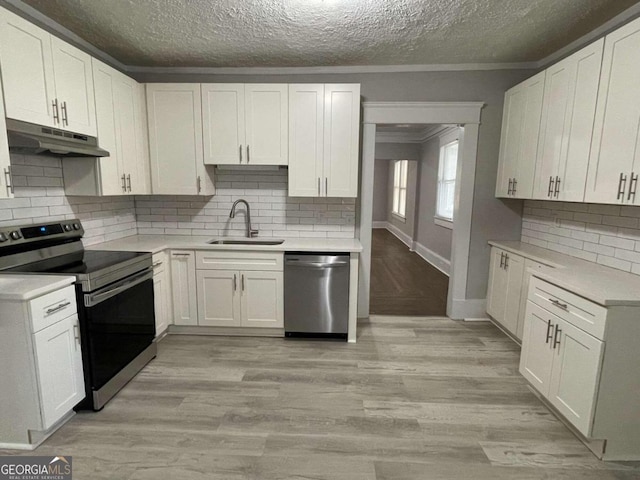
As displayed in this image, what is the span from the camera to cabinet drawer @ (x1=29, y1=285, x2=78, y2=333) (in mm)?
1721

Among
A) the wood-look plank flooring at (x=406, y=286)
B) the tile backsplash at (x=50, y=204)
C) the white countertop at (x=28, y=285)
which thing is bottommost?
the wood-look plank flooring at (x=406, y=286)

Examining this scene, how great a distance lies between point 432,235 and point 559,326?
467 centimetres

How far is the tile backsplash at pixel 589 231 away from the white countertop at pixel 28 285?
364 centimetres

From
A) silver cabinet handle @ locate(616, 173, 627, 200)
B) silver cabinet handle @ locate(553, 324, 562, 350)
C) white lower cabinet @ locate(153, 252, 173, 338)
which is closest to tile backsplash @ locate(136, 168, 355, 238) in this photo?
white lower cabinet @ locate(153, 252, 173, 338)

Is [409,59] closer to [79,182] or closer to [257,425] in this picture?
[79,182]

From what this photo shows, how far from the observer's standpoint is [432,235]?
6.55 meters

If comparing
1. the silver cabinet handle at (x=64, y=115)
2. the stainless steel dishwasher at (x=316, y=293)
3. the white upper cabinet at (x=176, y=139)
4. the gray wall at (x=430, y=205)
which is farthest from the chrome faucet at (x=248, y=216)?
the gray wall at (x=430, y=205)

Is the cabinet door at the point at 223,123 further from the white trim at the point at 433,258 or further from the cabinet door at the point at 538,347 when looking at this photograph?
the white trim at the point at 433,258

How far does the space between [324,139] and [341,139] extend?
16 centimetres

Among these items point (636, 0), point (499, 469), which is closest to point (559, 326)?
point (499, 469)

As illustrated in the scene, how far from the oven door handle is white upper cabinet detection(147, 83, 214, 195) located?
39.6 inches

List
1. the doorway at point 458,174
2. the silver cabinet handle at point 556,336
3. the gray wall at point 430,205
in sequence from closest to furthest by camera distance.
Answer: the silver cabinet handle at point 556,336 → the doorway at point 458,174 → the gray wall at point 430,205

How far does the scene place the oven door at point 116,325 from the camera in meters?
2.05

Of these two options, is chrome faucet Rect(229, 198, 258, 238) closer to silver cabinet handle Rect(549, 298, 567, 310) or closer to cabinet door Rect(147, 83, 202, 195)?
cabinet door Rect(147, 83, 202, 195)
